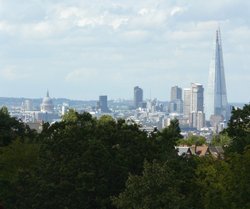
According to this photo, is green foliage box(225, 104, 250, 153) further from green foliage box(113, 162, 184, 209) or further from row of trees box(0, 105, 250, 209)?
green foliage box(113, 162, 184, 209)

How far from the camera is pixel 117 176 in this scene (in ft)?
171

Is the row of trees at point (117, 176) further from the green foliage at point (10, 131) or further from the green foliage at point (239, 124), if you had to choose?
the green foliage at point (10, 131)

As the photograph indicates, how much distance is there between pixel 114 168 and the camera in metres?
51.8

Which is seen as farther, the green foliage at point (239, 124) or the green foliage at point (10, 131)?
the green foliage at point (10, 131)

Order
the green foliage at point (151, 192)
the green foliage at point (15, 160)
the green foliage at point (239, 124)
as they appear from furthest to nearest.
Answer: the green foliage at point (239, 124) → the green foliage at point (15, 160) → the green foliage at point (151, 192)

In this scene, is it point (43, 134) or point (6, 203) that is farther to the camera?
point (43, 134)

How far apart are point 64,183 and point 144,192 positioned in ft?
17.8

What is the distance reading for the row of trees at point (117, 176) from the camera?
46219 millimetres

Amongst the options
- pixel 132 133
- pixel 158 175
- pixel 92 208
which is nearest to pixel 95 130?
pixel 132 133

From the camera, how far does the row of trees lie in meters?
46.2

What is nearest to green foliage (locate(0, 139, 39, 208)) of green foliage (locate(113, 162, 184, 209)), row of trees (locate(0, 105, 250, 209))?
row of trees (locate(0, 105, 250, 209))

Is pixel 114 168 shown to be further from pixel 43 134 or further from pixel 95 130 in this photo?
pixel 43 134

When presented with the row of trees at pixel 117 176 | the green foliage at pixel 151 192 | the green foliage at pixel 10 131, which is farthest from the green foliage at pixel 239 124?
the green foliage at pixel 151 192

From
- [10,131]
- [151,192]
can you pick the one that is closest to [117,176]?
[151,192]
